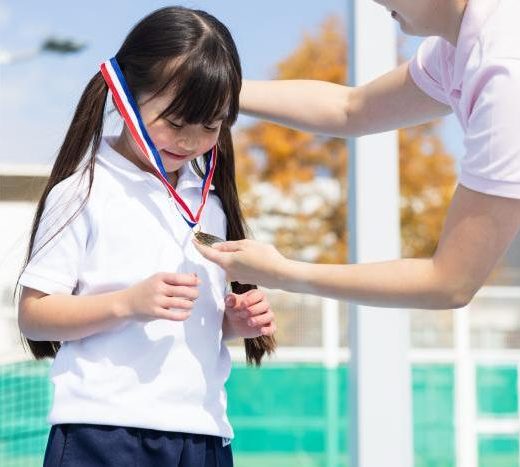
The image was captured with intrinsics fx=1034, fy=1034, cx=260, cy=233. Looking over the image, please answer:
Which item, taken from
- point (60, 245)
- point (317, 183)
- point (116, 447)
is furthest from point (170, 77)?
point (317, 183)

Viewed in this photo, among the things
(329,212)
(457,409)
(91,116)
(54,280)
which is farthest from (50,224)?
(329,212)

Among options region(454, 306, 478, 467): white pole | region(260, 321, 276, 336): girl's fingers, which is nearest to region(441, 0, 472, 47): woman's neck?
region(260, 321, 276, 336): girl's fingers

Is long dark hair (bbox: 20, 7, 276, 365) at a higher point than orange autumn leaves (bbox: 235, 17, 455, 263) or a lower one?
lower

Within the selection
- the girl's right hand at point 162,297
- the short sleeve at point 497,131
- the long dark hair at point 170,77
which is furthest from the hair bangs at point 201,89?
the short sleeve at point 497,131

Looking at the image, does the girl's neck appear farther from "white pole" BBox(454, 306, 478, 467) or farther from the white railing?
"white pole" BBox(454, 306, 478, 467)

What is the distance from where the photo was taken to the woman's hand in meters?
1.29

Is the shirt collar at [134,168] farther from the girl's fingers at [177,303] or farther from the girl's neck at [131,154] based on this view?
the girl's fingers at [177,303]

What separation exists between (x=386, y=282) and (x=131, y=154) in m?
0.40

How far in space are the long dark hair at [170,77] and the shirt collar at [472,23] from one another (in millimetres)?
301

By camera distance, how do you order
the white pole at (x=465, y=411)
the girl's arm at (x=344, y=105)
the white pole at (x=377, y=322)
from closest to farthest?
the girl's arm at (x=344, y=105) < the white pole at (x=377, y=322) < the white pole at (x=465, y=411)

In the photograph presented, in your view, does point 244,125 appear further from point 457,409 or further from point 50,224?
point 50,224

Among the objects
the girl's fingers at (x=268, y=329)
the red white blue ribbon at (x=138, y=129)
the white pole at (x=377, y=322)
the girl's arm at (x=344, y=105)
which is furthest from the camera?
the white pole at (x=377, y=322)

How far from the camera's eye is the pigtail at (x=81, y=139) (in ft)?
4.58

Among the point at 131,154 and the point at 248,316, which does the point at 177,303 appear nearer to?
the point at 248,316
